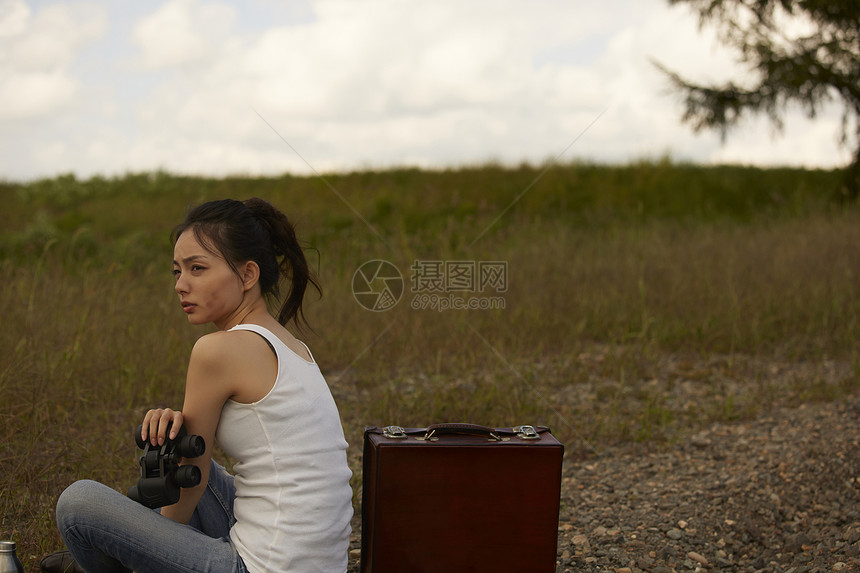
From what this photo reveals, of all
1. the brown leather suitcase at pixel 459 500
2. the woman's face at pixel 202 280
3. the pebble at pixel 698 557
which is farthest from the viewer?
the pebble at pixel 698 557

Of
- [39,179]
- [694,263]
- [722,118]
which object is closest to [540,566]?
[694,263]

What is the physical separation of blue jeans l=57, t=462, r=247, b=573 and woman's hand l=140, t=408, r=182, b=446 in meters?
0.25

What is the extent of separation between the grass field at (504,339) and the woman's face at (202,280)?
64cm

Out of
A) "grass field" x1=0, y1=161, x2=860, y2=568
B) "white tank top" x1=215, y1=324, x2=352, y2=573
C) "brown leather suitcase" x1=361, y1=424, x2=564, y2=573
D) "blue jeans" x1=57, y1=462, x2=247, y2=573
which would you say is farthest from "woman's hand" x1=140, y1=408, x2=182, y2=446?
"grass field" x1=0, y1=161, x2=860, y2=568

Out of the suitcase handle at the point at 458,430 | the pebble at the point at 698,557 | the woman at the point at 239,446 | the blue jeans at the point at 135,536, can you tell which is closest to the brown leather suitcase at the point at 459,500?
the suitcase handle at the point at 458,430

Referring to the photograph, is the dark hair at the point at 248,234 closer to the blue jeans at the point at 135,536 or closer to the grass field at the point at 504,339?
the grass field at the point at 504,339

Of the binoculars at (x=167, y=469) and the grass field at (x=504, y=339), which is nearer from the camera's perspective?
the binoculars at (x=167, y=469)

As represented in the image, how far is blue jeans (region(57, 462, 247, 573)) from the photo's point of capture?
6.67ft

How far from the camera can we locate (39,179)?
17.1m

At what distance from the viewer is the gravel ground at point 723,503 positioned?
3.30 metres

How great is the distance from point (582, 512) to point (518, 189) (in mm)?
→ 11859

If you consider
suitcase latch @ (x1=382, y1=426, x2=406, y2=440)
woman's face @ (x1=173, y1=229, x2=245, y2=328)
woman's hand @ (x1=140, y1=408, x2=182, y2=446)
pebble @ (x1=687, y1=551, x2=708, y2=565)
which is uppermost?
woman's face @ (x1=173, y1=229, x2=245, y2=328)

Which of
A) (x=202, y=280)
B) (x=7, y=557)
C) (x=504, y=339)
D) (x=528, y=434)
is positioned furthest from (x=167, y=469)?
(x=504, y=339)

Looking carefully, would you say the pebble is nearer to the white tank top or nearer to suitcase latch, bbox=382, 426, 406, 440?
suitcase latch, bbox=382, 426, 406, 440
